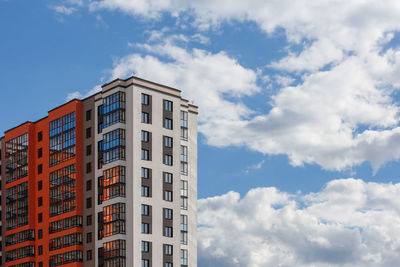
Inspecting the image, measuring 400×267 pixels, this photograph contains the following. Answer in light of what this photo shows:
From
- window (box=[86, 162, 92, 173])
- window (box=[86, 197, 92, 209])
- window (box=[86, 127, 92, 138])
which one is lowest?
window (box=[86, 197, 92, 209])

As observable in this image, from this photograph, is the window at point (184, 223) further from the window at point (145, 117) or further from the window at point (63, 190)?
the window at point (145, 117)

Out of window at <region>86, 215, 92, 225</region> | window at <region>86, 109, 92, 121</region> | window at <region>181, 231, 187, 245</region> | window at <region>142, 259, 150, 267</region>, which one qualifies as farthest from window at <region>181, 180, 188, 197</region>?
window at <region>86, 109, 92, 121</region>

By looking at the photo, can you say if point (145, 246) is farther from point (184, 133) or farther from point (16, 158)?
point (16, 158)

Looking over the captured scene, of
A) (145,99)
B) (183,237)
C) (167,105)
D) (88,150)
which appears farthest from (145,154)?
(183,237)

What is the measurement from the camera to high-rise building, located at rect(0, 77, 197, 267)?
119062 mm

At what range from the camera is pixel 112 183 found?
397ft

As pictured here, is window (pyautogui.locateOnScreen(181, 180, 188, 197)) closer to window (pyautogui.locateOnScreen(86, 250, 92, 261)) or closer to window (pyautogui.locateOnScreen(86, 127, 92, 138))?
window (pyautogui.locateOnScreen(86, 127, 92, 138))

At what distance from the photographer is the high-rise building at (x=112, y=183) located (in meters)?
119

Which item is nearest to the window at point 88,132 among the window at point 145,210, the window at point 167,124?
the window at point 167,124

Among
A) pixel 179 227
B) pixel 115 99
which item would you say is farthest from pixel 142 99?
pixel 179 227

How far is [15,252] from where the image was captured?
455ft

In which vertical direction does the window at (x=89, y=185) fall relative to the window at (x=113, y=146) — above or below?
below

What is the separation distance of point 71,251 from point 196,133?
33.8 metres

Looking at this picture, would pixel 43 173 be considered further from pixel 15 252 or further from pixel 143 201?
pixel 143 201
